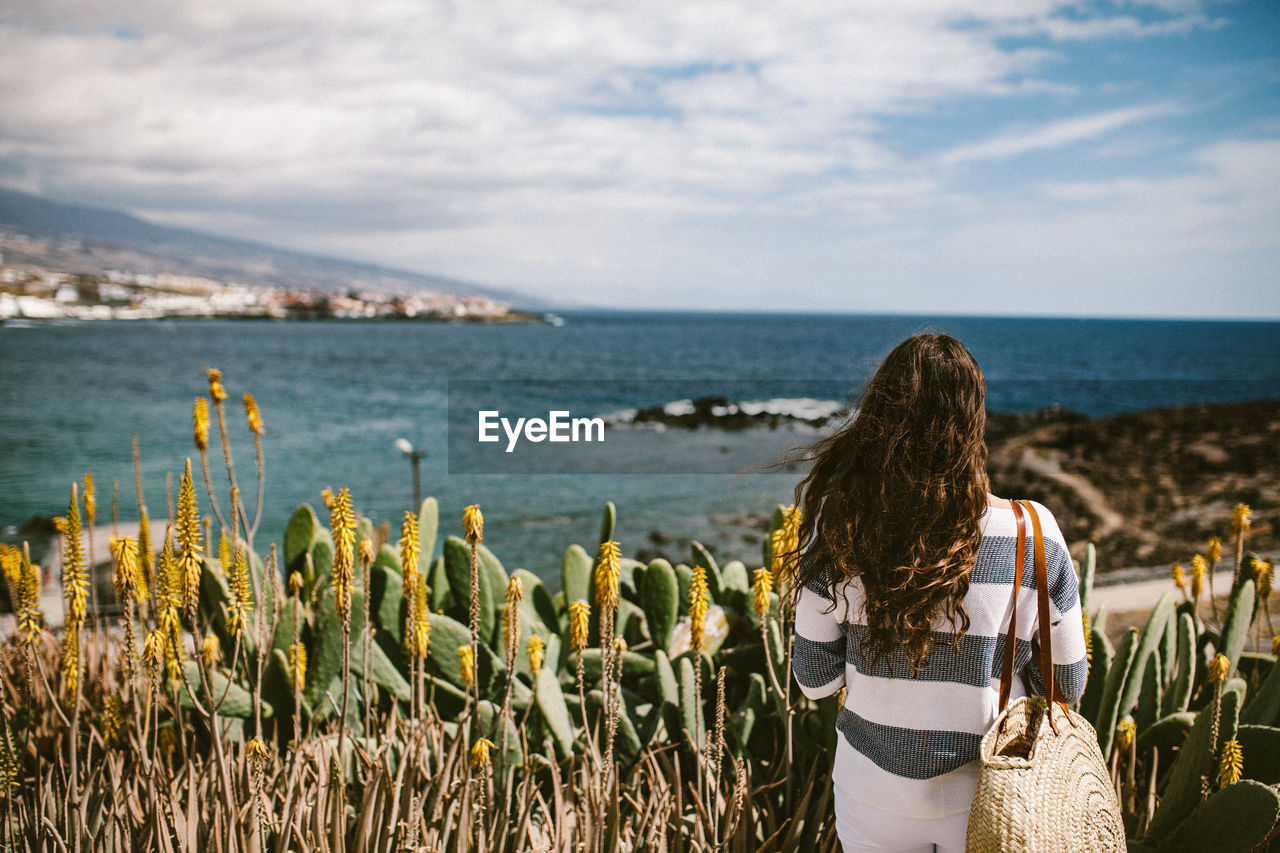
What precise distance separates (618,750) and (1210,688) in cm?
206

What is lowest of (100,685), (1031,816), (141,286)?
(100,685)

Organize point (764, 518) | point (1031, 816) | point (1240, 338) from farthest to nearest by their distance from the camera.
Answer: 1. point (1240, 338)
2. point (764, 518)
3. point (1031, 816)

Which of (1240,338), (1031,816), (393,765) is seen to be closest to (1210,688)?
(1031,816)

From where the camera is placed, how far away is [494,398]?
1555 inches

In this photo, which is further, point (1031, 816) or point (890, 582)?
point (890, 582)

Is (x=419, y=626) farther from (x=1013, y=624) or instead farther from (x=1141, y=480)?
(x=1141, y=480)

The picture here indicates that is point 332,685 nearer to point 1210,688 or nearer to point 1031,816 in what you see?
point 1031,816

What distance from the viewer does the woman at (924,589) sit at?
1494 millimetres

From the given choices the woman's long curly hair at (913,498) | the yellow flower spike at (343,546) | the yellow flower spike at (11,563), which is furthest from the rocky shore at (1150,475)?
the yellow flower spike at (11,563)

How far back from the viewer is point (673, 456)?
2144 cm

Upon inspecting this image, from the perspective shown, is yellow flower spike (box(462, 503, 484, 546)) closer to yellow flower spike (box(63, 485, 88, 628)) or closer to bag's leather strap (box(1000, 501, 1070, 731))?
yellow flower spike (box(63, 485, 88, 628))

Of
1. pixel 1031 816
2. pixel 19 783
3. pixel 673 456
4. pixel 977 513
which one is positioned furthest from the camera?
pixel 673 456

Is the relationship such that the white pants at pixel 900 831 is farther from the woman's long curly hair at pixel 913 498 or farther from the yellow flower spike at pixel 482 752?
the yellow flower spike at pixel 482 752

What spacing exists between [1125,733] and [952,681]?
138 centimetres
